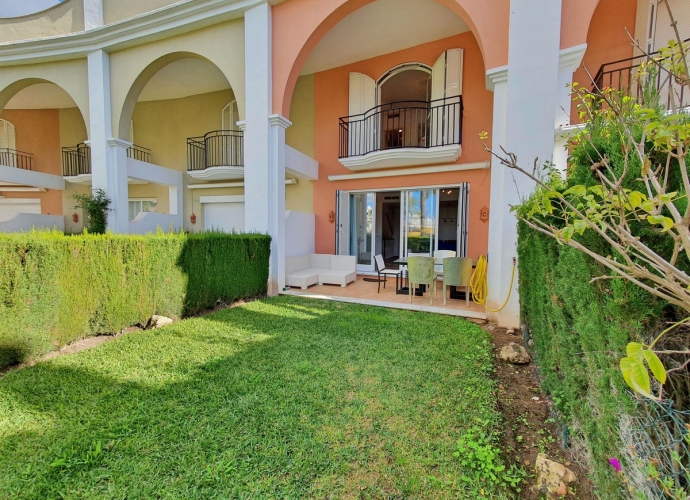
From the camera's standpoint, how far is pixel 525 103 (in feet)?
15.1

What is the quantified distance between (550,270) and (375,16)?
7543 mm

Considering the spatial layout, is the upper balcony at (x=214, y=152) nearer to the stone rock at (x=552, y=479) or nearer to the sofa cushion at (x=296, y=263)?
the sofa cushion at (x=296, y=263)

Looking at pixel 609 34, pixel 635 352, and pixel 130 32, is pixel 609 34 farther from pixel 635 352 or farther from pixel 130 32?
pixel 130 32

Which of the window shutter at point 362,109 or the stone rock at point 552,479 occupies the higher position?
the window shutter at point 362,109

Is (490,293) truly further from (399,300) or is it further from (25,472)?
(25,472)

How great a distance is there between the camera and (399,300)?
615 centimetres

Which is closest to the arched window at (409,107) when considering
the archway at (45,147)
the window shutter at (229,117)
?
the window shutter at (229,117)

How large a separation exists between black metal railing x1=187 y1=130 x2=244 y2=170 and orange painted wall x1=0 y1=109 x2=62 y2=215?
6504 mm

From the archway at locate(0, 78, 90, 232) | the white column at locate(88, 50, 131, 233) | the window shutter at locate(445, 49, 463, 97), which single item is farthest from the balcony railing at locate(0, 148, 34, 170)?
the window shutter at locate(445, 49, 463, 97)

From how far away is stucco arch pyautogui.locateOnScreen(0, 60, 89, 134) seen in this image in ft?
27.5

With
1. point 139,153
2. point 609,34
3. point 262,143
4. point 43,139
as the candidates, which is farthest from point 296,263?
point 43,139

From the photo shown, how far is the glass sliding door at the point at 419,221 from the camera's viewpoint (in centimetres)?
852

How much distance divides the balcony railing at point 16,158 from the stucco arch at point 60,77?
5500mm

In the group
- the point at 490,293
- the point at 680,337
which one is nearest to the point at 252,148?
the point at 490,293
